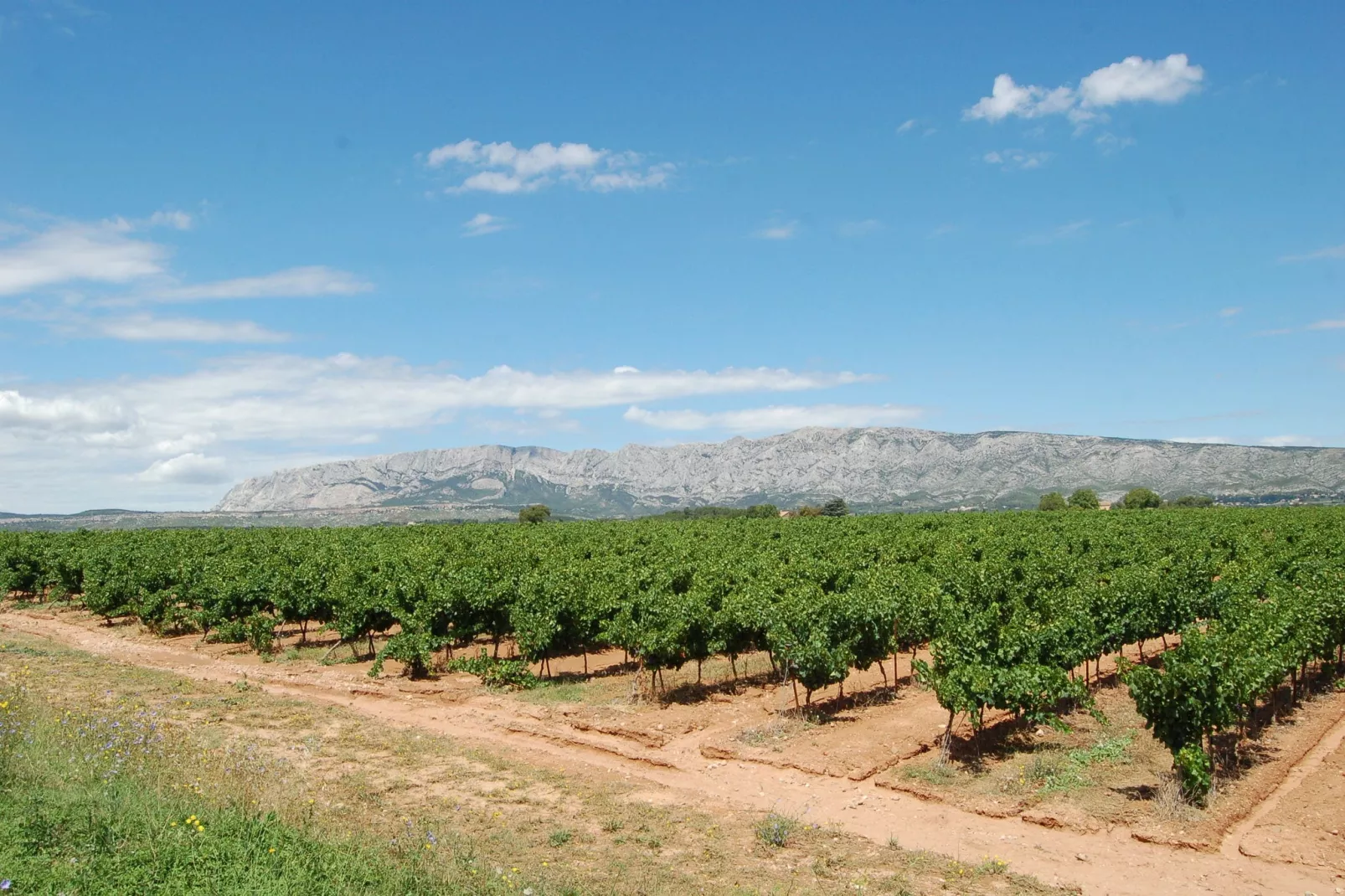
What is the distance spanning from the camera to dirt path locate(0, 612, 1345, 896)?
11367 millimetres

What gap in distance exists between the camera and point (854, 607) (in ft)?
66.1

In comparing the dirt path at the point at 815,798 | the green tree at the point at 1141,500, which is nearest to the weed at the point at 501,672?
the dirt path at the point at 815,798

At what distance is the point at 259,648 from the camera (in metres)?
29.3

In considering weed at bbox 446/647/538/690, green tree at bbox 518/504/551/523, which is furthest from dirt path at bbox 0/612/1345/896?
green tree at bbox 518/504/551/523

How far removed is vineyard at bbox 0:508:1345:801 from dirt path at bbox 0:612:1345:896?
5.89 ft

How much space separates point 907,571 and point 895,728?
10.5m

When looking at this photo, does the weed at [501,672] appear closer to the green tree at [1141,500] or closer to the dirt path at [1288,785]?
the dirt path at [1288,785]

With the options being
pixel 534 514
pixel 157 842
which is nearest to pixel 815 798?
pixel 157 842

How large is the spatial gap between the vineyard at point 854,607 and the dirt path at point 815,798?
1796 mm

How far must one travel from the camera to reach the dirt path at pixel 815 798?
37.3 feet

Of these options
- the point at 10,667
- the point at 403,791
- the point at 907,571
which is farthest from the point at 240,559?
the point at 907,571

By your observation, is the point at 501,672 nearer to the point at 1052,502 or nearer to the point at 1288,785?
the point at 1288,785

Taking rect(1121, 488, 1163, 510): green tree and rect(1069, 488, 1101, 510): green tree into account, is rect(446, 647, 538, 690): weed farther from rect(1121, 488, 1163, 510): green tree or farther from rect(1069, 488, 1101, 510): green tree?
rect(1121, 488, 1163, 510): green tree

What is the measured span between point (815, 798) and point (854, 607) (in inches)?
244
